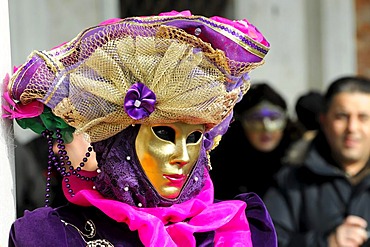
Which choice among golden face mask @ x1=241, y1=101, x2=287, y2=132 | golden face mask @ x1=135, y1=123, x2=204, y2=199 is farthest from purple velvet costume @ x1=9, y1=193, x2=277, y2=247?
golden face mask @ x1=241, y1=101, x2=287, y2=132

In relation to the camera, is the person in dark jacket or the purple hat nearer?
the purple hat

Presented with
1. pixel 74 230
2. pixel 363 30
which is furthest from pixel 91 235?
pixel 363 30

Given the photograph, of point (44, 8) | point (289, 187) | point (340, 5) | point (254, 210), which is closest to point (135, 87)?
point (254, 210)

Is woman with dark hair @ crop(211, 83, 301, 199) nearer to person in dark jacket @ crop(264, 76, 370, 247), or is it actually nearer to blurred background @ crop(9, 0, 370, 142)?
person in dark jacket @ crop(264, 76, 370, 247)

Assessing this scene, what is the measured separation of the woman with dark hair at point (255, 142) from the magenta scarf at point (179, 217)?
239 centimetres

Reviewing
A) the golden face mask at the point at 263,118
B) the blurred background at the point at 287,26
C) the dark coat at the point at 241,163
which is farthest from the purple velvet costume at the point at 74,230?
the blurred background at the point at 287,26

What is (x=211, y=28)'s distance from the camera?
286cm

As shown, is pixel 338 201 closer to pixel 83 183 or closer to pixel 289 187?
pixel 289 187

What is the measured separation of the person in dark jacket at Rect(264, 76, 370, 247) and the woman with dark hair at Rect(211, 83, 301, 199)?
0.49 meters

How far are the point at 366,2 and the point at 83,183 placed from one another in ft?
14.8

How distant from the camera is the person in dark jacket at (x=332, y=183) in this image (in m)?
4.75

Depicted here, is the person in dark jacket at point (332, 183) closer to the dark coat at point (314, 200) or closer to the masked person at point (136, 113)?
the dark coat at point (314, 200)

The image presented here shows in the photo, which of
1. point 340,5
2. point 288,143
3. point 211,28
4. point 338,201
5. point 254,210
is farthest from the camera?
point 340,5

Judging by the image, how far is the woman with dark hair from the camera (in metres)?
5.55
